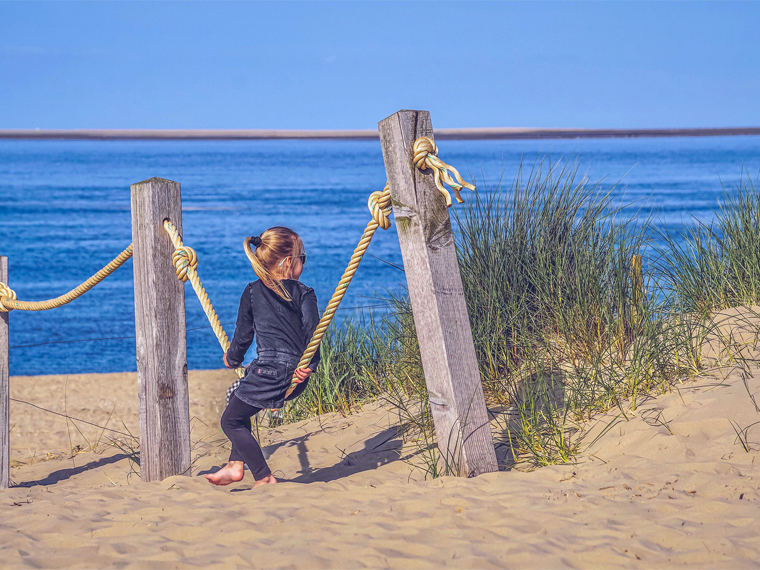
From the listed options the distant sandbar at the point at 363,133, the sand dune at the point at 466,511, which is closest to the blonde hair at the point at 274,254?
the sand dune at the point at 466,511

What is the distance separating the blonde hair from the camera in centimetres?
334

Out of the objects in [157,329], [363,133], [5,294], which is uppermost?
[363,133]

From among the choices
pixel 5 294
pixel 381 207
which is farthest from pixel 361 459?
pixel 5 294

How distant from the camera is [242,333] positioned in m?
3.47

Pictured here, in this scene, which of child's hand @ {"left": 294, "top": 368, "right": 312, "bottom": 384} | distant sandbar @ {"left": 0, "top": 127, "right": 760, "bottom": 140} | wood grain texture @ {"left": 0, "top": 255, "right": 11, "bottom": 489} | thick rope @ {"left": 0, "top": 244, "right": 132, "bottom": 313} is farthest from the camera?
distant sandbar @ {"left": 0, "top": 127, "right": 760, "bottom": 140}

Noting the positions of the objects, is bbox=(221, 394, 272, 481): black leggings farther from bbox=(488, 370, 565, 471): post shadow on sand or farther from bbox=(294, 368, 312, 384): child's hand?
bbox=(488, 370, 565, 471): post shadow on sand

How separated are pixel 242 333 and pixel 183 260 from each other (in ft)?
1.60

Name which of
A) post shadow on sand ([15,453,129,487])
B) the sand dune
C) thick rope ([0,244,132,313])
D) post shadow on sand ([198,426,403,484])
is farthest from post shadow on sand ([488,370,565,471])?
post shadow on sand ([15,453,129,487])

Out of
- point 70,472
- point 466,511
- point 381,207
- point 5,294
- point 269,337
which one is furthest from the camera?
point 70,472

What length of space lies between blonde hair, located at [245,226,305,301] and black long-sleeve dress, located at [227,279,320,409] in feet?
0.22

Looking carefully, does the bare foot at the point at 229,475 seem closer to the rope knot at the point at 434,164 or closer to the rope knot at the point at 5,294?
the rope knot at the point at 434,164

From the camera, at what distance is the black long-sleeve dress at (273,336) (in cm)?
337

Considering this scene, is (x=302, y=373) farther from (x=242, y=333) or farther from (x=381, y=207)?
(x=381, y=207)

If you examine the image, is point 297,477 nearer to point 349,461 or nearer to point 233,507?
point 349,461
